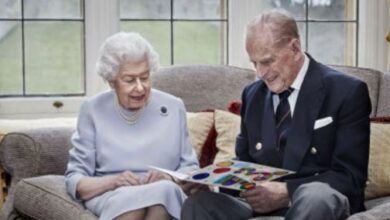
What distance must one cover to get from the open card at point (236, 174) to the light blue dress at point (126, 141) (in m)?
0.42

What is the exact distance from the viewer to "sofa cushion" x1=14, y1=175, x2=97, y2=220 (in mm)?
2590

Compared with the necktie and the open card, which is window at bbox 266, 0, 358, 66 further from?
the open card

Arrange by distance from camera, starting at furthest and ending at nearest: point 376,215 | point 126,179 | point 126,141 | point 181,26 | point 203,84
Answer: point 181,26 → point 203,84 → point 126,141 → point 126,179 → point 376,215

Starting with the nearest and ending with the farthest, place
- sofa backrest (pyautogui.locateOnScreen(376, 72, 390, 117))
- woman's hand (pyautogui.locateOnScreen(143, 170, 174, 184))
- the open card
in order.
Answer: the open card < woman's hand (pyautogui.locateOnScreen(143, 170, 174, 184)) < sofa backrest (pyautogui.locateOnScreen(376, 72, 390, 117))

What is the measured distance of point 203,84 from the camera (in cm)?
340

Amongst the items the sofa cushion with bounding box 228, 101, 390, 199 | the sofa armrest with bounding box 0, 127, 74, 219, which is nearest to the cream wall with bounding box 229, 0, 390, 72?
the sofa cushion with bounding box 228, 101, 390, 199

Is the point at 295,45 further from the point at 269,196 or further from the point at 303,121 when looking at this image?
the point at 269,196

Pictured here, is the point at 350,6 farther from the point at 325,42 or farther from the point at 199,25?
the point at 199,25

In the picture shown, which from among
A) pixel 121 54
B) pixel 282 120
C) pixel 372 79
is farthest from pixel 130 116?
pixel 372 79

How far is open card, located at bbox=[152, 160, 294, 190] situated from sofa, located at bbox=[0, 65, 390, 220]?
481mm

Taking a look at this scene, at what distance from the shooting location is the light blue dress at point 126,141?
272cm

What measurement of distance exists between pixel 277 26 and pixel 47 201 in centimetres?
100

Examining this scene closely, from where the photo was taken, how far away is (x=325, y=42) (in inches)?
162

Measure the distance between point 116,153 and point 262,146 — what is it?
0.53 meters
